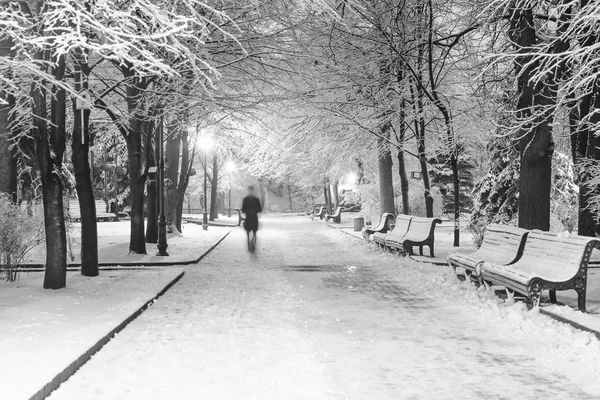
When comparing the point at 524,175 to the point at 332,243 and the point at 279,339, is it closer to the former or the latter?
the point at 279,339

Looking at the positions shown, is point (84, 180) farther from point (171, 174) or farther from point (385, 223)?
point (171, 174)

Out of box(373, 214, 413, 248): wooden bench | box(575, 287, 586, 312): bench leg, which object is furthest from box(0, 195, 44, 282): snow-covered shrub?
box(373, 214, 413, 248): wooden bench

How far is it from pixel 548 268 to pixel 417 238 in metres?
7.72

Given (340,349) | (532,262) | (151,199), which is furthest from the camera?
(151,199)

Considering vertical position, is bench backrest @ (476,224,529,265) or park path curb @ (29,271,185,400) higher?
bench backrest @ (476,224,529,265)

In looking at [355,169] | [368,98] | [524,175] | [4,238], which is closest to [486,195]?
[368,98]

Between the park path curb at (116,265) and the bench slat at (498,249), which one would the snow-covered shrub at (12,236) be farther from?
the bench slat at (498,249)

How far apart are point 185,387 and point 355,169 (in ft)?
113

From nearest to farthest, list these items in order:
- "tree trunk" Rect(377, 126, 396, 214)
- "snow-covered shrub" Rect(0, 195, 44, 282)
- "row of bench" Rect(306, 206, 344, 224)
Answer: "snow-covered shrub" Rect(0, 195, 44, 282) < "tree trunk" Rect(377, 126, 396, 214) < "row of bench" Rect(306, 206, 344, 224)

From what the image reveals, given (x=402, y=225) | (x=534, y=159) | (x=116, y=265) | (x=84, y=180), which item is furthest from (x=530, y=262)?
(x=116, y=265)

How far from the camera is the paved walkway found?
5270mm

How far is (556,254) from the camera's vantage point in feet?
29.3

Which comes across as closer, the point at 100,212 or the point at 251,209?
the point at 251,209

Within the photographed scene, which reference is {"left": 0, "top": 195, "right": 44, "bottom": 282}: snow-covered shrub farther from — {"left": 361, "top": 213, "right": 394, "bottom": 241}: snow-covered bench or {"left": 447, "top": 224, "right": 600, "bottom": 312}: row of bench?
{"left": 361, "top": 213, "right": 394, "bottom": 241}: snow-covered bench
